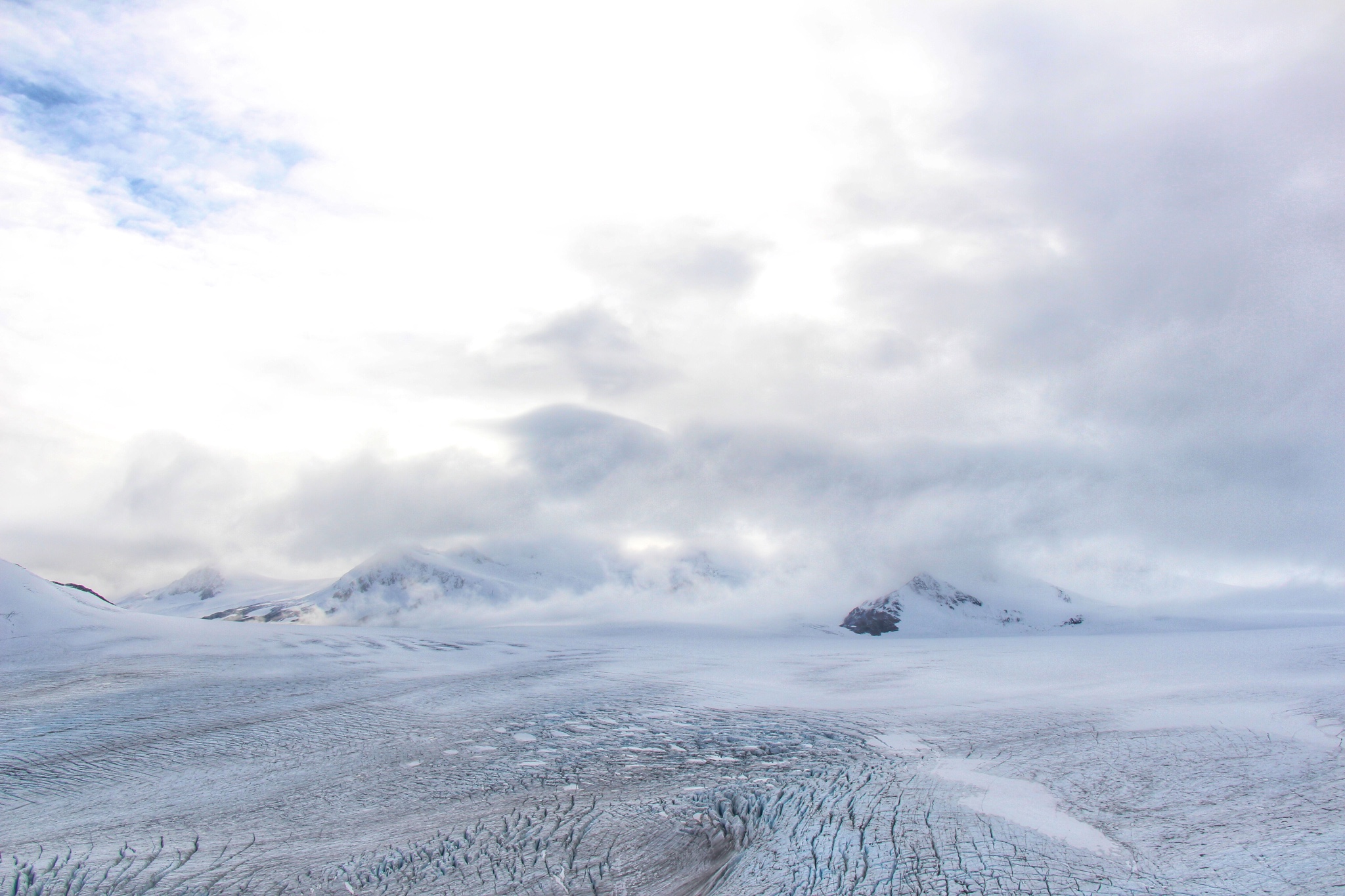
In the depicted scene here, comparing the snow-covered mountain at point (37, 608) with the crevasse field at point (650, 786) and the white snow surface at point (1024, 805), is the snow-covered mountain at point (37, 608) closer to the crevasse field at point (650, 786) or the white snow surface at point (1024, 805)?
the crevasse field at point (650, 786)

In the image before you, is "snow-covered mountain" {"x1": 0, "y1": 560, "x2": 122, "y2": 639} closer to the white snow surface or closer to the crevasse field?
the crevasse field

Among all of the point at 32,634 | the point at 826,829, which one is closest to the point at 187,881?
the point at 826,829

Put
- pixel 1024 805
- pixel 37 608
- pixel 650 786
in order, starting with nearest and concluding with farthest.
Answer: pixel 1024 805, pixel 650 786, pixel 37 608

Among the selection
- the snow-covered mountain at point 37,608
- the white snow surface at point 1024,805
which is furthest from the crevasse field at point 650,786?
the snow-covered mountain at point 37,608

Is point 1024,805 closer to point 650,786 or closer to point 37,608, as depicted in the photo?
point 650,786

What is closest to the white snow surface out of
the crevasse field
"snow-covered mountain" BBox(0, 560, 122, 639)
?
the crevasse field

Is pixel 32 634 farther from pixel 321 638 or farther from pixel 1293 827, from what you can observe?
pixel 1293 827

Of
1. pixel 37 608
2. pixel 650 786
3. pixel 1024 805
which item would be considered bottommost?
pixel 650 786

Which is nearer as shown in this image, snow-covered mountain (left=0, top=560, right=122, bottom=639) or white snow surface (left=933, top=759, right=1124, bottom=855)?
white snow surface (left=933, top=759, right=1124, bottom=855)

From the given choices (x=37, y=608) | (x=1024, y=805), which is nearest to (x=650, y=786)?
(x=1024, y=805)
